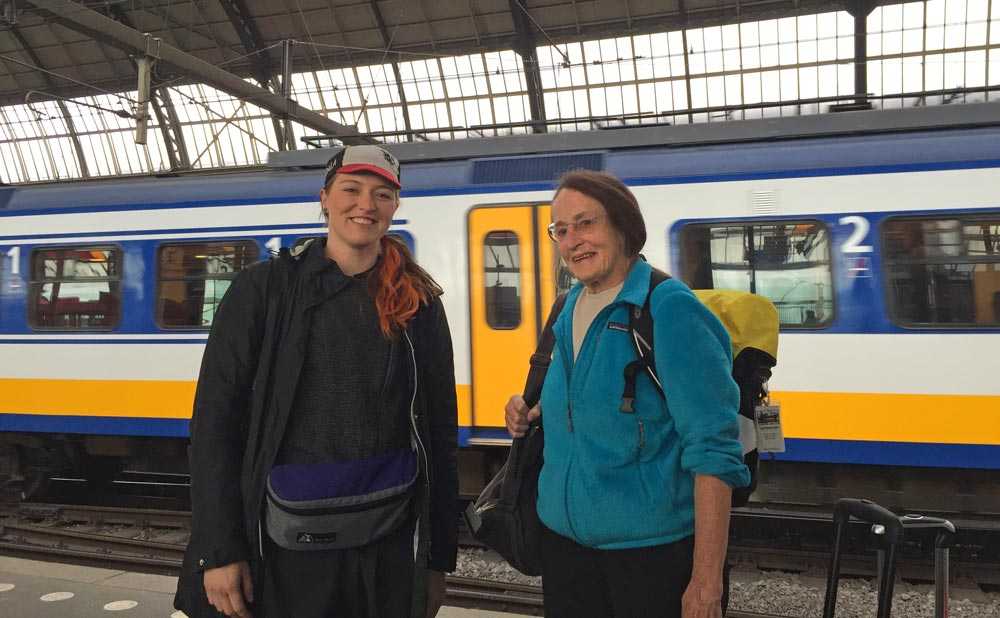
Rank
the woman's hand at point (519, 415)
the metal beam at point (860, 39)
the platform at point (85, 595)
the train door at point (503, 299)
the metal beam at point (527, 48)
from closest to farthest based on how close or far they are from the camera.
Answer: the woman's hand at point (519, 415) < the platform at point (85, 595) < the train door at point (503, 299) < the metal beam at point (860, 39) < the metal beam at point (527, 48)

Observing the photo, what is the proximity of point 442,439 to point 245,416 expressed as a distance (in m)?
0.55

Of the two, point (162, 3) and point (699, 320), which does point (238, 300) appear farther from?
point (162, 3)

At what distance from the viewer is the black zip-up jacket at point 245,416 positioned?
1871 millimetres

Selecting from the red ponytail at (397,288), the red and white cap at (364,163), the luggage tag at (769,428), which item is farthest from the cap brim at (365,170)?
the luggage tag at (769,428)

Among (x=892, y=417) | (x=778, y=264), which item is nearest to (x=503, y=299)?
(x=778, y=264)

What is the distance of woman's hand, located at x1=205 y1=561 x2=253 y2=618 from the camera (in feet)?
6.04

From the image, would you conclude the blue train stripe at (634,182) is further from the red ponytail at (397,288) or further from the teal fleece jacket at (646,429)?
the teal fleece jacket at (646,429)

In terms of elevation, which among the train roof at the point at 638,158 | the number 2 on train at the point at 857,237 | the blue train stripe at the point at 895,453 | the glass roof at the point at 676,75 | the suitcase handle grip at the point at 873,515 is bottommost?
the blue train stripe at the point at 895,453

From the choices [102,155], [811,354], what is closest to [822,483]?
[811,354]

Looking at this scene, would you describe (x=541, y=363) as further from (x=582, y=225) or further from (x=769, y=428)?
(x=769, y=428)

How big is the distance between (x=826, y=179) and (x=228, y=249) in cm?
500

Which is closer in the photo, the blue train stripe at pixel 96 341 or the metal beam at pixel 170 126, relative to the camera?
the blue train stripe at pixel 96 341

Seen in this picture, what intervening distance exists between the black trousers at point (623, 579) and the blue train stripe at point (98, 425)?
566cm

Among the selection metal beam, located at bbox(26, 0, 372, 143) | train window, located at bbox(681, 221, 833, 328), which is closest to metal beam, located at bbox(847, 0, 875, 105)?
metal beam, located at bbox(26, 0, 372, 143)
